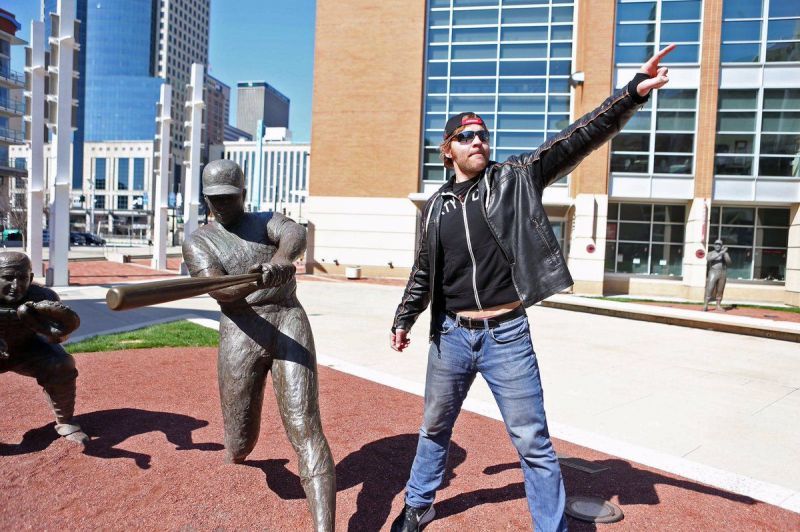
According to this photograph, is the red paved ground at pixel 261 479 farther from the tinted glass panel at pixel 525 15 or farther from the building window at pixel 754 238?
the tinted glass panel at pixel 525 15

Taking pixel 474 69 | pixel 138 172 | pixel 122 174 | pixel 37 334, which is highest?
pixel 138 172

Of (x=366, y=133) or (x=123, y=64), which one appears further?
(x=123, y=64)

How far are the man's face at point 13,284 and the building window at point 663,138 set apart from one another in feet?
68.0

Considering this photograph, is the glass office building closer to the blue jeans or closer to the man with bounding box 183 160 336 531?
the man with bounding box 183 160 336 531

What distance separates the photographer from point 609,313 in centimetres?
1458

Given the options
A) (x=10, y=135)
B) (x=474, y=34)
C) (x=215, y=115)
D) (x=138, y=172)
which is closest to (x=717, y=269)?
(x=474, y=34)

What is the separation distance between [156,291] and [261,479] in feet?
7.27

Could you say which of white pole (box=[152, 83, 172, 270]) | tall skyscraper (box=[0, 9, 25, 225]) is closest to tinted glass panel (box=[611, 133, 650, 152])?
white pole (box=[152, 83, 172, 270])

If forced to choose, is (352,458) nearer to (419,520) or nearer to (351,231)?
(419,520)

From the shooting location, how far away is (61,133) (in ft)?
52.2

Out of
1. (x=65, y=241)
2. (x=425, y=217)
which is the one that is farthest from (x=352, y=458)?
(x=65, y=241)

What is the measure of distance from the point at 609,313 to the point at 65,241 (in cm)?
1437

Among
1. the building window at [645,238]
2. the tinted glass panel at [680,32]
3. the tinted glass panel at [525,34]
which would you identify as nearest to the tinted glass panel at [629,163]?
the building window at [645,238]

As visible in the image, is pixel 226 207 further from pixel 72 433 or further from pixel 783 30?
pixel 783 30
